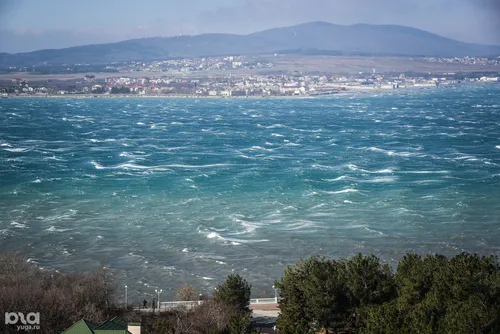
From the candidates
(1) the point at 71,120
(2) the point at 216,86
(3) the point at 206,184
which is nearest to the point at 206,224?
(3) the point at 206,184

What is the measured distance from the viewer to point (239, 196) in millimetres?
36781

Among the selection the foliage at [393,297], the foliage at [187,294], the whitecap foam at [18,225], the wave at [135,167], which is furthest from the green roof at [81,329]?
the wave at [135,167]

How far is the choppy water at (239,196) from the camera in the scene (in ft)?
88.4

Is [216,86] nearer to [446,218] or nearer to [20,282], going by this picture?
[446,218]

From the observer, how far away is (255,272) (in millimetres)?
25047

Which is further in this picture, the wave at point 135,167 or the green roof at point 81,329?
the wave at point 135,167

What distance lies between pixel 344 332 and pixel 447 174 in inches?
1098

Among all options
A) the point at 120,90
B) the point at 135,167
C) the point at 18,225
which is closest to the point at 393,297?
the point at 18,225

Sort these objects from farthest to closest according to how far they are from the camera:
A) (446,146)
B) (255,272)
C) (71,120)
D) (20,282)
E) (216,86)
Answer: (216,86) < (71,120) < (446,146) < (255,272) < (20,282)

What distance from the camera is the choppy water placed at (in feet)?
88.4

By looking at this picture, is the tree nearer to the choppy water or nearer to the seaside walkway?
the seaside walkway

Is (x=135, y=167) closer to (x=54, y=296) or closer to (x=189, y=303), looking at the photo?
(x=189, y=303)

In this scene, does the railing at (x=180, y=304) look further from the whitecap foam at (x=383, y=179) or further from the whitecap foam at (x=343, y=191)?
the whitecap foam at (x=383, y=179)

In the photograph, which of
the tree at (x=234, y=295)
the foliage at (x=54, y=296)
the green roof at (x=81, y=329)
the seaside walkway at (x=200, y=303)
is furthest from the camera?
the seaside walkway at (x=200, y=303)
